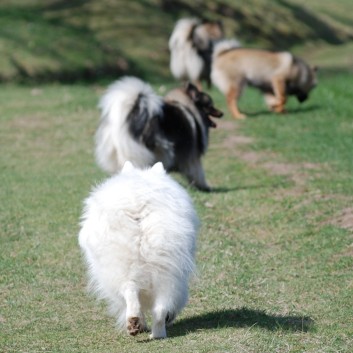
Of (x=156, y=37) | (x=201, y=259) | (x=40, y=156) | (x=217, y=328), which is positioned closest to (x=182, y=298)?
(x=217, y=328)

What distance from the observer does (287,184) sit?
10578mm

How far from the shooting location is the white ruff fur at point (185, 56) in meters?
18.1

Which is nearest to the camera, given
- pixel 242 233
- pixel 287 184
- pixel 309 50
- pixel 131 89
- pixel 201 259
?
pixel 201 259

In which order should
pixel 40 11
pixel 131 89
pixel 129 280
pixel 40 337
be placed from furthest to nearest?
pixel 40 11 < pixel 131 89 < pixel 40 337 < pixel 129 280

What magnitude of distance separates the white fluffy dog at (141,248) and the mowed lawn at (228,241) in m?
0.24

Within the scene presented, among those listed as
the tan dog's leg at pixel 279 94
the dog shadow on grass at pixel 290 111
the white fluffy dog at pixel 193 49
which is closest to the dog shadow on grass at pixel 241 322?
the dog shadow on grass at pixel 290 111

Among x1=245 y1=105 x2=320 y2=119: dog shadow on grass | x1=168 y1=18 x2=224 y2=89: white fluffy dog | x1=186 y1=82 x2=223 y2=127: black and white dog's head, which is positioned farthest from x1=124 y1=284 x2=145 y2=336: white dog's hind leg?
x1=168 y1=18 x2=224 y2=89: white fluffy dog

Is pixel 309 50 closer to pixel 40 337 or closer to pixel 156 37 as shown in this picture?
pixel 156 37

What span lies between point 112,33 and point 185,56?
24.8 feet

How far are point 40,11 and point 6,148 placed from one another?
1292cm

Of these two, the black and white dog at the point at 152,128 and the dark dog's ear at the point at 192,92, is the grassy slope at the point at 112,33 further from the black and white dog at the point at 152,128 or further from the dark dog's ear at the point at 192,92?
the black and white dog at the point at 152,128

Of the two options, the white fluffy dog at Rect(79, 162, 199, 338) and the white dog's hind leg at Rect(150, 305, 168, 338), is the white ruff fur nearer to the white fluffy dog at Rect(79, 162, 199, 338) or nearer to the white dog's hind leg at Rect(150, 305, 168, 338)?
the white fluffy dog at Rect(79, 162, 199, 338)

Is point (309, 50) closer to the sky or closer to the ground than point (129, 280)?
closer to the ground

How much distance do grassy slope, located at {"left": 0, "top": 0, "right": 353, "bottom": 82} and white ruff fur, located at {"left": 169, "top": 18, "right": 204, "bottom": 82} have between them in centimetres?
386
